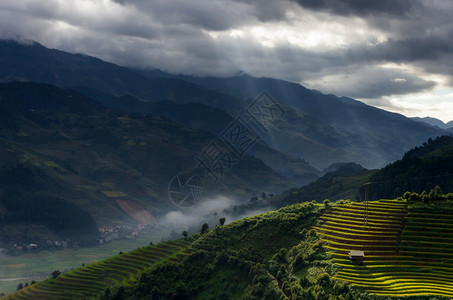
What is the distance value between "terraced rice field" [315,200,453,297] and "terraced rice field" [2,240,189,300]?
48.0 meters

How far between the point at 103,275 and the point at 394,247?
82.3 m

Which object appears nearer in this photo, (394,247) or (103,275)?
(394,247)

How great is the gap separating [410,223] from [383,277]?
61.3ft

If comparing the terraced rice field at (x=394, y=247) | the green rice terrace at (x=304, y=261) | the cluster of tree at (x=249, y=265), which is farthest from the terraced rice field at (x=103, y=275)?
the terraced rice field at (x=394, y=247)

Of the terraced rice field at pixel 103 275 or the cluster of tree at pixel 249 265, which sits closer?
the cluster of tree at pixel 249 265

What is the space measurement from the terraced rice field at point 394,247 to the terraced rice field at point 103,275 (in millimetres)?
48015

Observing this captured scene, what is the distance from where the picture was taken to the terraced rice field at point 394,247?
228 ft

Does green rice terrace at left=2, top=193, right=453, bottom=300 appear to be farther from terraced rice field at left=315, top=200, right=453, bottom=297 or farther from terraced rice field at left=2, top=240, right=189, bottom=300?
terraced rice field at left=2, top=240, right=189, bottom=300

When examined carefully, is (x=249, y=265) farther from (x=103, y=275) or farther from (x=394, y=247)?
(x=103, y=275)

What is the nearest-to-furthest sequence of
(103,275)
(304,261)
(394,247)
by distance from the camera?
(394,247), (304,261), (103,275)

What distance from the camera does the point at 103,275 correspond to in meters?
132

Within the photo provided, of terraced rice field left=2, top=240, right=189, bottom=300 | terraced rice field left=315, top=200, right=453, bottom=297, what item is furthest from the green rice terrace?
terraced rice field left=2, top=240, right=189, bottom=300

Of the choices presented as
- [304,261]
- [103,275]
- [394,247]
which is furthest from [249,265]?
[103,275]

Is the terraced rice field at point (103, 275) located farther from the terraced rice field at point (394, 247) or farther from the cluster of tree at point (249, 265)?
the terraced rice field at point (394, 247)
